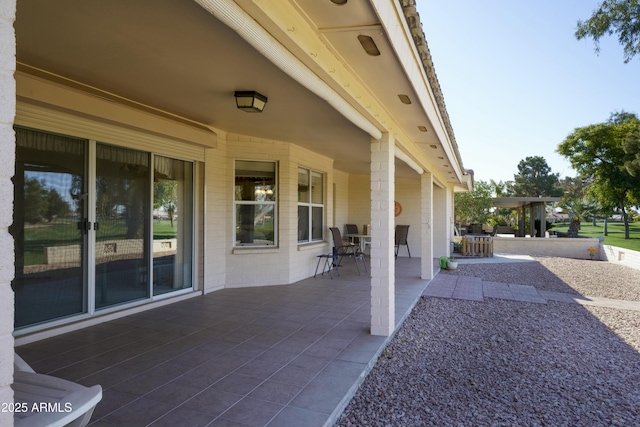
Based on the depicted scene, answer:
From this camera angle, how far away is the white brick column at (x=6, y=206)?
0.91 m

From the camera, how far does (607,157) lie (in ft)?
67.9

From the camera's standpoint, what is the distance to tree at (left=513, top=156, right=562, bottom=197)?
150 ft

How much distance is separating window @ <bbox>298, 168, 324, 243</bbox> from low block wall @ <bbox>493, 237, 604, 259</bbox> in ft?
29.2

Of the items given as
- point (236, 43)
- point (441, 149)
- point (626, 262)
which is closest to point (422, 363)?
point (236, 43)

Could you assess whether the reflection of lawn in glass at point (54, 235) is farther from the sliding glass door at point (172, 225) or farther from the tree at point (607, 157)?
the tree at point (607, 157)

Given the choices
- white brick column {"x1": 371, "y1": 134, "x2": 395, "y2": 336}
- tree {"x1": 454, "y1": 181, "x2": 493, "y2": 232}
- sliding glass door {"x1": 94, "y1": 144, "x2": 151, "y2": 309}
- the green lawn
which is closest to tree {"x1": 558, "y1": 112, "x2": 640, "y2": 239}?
the green lawn

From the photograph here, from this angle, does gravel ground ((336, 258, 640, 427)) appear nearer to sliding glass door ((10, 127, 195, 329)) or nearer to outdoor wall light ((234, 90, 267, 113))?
outdoor wall light ((234, 90, 267, 113))

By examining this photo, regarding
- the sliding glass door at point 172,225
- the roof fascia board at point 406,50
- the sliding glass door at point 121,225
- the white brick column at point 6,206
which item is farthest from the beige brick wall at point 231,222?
the white brick column at point 6,206

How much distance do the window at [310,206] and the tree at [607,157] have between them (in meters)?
17.9

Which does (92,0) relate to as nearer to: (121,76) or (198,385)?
(121,76)

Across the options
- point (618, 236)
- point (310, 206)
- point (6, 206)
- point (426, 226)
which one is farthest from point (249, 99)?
point (618, 236)

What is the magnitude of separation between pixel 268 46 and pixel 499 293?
609cm

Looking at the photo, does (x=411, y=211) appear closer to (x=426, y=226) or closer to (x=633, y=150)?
(x=426, y=226)

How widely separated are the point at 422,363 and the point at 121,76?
3580mm
